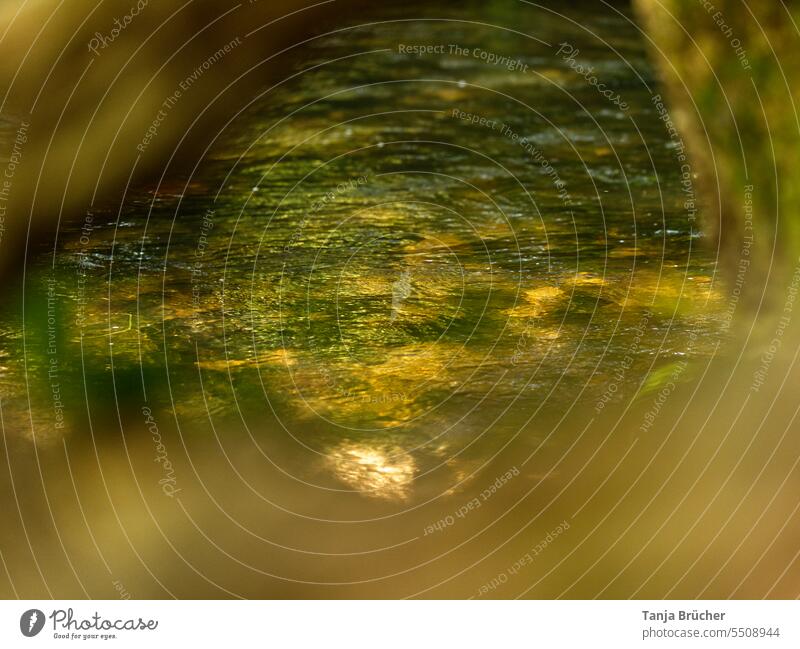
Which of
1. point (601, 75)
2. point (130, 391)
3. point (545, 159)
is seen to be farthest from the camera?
Answer: point (601, 75)

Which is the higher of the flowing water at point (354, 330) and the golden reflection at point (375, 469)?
the flowing water at point (354, 330)

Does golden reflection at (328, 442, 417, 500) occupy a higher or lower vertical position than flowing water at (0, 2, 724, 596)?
lower

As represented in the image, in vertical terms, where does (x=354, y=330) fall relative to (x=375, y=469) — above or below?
above

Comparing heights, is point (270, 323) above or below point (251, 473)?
above

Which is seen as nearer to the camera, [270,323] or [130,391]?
[130,391]

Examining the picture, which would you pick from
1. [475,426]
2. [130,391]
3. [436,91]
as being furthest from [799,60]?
[436,91]

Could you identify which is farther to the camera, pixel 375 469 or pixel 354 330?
pixel 354 330

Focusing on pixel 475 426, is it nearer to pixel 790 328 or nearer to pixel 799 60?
pixel 790 328

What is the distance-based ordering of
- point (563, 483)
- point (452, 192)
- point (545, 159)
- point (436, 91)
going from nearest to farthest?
point (563, 483)
point (452, 192)
point (545, 159)
point (436, 91)
